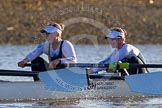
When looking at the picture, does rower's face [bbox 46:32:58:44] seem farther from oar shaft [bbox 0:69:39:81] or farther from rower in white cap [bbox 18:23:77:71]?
oar shaft [bbox 0:69:39:81]

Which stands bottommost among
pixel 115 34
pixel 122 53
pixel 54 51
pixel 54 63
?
pixel 54 63

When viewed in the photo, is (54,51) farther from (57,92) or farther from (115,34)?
(115,34)

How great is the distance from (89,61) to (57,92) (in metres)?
9.40

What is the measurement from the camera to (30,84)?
1669cm

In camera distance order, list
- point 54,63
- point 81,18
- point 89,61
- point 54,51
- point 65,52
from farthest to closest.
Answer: point 81,18 → point 89,61 → point 54,51 → point 65,52 → point 54,63

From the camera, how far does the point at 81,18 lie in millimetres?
31125

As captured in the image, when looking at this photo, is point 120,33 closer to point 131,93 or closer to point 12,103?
point 131,93

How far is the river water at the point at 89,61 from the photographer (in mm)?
16359

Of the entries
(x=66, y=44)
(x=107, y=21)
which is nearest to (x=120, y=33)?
(x=66, y=44)

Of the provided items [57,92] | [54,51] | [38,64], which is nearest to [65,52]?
[54,51]

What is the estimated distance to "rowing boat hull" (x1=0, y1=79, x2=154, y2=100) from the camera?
54.5ft

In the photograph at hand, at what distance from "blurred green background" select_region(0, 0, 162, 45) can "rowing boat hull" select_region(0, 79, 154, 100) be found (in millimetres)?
13732

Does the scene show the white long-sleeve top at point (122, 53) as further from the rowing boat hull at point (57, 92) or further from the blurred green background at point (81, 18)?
the blurred green background at point (81, 18)

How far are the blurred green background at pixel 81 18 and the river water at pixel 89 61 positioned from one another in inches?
37.8
